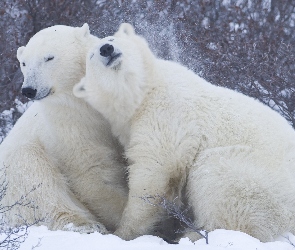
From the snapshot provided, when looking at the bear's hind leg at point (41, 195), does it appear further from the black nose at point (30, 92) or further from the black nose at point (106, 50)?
the black nose at point (106, 50)

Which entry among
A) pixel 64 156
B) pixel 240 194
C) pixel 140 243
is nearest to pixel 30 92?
pixel 64 156

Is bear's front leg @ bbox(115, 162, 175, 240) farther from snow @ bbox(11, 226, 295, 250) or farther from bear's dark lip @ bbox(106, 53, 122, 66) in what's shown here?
bear's dark lip @ bbox(106, 53, 122, 66)

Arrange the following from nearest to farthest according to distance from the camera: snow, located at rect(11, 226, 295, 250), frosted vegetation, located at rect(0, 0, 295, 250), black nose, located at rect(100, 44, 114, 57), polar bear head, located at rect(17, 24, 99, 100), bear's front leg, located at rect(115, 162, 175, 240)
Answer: snow, located at rect(11, 226, 295, 250) → bear's front leg, located at rect(115, 162, 175, 240) → black nose, located at rect(100, 44, 114, 57) → polar bear head, located at rect(17, 24, 99, 100) → frosted vegetation, located at rect(0, 0, 295, 250)

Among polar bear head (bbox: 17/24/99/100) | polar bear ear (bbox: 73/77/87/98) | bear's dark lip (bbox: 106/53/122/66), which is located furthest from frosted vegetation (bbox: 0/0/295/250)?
bear's dark lip (bbox: 106/53/122/66)

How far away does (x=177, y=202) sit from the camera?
455cm

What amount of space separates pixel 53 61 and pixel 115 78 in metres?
0.45

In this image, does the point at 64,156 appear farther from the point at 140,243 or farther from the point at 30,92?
the point at 140,243

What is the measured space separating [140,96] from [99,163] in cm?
57

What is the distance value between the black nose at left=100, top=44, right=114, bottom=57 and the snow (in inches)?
47.5

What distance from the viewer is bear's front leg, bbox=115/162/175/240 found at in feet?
14.4

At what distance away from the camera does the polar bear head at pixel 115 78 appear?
4.57 m

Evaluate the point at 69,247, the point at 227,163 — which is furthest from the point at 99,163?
the point at 69,247

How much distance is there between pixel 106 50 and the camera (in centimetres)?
452

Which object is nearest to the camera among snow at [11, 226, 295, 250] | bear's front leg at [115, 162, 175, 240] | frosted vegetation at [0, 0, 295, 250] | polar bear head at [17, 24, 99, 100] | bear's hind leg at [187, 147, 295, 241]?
snow at [11, 226, 295, 250]
